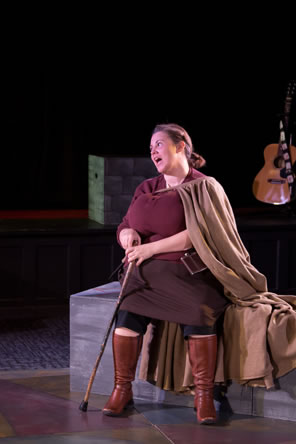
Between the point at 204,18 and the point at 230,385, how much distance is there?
213 inches

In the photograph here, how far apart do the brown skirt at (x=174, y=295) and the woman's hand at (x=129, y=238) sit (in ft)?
0.32

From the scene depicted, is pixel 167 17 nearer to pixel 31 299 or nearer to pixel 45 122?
pixel 45 122

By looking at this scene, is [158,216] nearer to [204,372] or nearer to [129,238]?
[129,238]

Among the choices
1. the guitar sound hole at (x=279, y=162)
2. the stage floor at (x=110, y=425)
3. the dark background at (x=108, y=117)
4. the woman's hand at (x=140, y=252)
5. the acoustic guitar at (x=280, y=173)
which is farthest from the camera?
the dark background at (x=108, y=117)

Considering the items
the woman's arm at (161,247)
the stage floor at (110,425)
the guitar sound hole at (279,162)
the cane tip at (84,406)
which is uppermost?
the guitar sound hole at (279,162)

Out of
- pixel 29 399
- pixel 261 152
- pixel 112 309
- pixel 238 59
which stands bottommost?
pixel 29 399

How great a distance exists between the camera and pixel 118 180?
6.50 meters

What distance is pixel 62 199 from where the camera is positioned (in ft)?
28.2

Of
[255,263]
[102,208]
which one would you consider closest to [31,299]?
[102,208]

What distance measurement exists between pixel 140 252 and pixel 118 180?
9.65 ft

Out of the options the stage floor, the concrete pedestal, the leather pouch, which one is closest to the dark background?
the concrete pedestal

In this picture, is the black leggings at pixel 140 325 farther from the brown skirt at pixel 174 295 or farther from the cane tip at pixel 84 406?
the cane tip at pixel 84 406

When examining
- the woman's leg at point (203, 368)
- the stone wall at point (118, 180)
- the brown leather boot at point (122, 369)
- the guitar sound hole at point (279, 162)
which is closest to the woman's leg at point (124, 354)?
the brown leather boot at point (122, 369)

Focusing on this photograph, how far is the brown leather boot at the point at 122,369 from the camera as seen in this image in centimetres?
355
